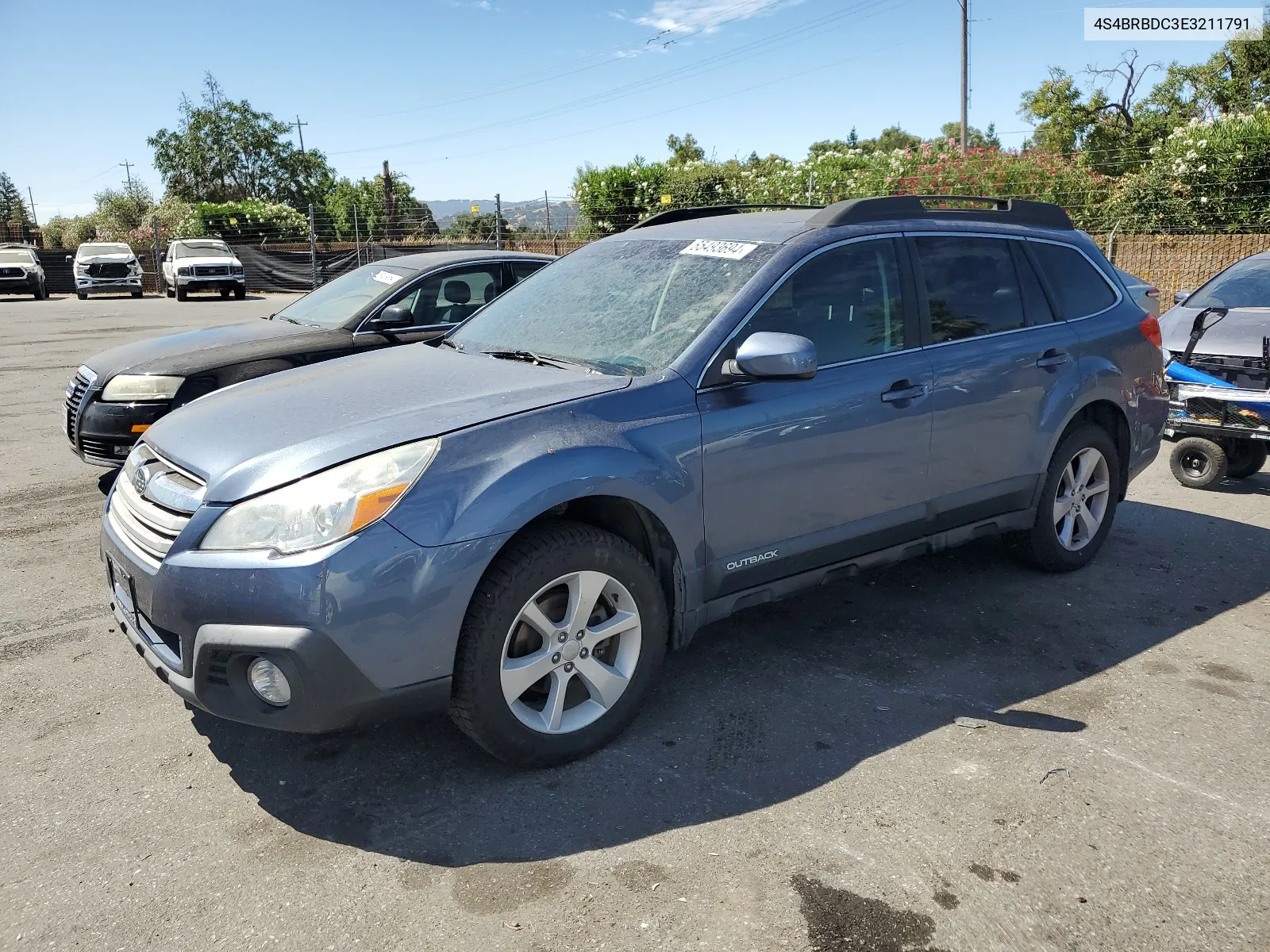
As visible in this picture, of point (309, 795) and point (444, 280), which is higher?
point (444, 280)

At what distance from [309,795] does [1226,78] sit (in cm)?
4215

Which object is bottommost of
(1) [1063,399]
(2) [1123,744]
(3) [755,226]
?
(2) [1123,744]

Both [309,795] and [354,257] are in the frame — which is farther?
Result: [354,257]

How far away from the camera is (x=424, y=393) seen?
345 centimetres

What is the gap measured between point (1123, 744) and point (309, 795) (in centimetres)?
273

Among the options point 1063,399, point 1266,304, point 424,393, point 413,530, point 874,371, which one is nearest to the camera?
point 413,530

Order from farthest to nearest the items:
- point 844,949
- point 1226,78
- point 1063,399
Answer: point 1226,78, point 1063,399, point 844,949

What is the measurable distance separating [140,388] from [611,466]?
4.31m

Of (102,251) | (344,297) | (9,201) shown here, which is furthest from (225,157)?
Result: (344,297)

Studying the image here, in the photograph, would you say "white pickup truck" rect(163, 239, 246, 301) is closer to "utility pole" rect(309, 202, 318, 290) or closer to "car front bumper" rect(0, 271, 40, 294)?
"utility pole" rect(309, 202, 318, 290)

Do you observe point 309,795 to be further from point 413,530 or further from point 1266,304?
point 1266,304

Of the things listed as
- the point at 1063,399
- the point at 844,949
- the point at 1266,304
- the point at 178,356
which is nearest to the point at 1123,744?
the point at 844,949

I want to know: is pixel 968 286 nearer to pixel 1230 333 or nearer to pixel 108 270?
pixel 1230 333

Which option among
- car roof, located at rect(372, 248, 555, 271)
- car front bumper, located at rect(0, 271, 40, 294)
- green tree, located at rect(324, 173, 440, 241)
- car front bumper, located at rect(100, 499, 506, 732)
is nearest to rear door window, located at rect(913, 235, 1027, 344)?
car front bumper, located at rect(100, 499, 506, 732)
